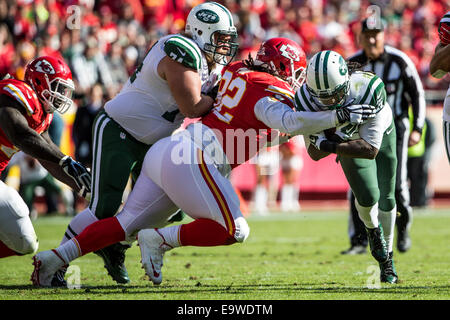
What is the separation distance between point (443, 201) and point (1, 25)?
7.75 m

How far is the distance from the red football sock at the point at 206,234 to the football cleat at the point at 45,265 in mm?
744

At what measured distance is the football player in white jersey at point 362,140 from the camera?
402 cm

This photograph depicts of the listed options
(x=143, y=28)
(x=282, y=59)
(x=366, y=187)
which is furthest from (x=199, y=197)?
(x=143, y=28)

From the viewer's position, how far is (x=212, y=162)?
163 inches

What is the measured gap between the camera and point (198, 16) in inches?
175

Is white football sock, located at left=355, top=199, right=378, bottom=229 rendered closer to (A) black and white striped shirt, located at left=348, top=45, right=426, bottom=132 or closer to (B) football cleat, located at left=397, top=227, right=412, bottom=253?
(A) black and white striped shirt, located at left=348, top=45, right=426, bottom=132

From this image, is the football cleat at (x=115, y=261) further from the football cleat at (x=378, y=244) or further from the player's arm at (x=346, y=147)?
the football cleat at (x=378, y=244)

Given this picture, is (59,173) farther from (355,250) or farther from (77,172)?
(355,250)

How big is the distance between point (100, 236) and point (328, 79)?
1.56 meters

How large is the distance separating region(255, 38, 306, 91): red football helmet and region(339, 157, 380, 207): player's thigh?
62 cm

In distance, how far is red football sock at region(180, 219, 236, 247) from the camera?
411cm

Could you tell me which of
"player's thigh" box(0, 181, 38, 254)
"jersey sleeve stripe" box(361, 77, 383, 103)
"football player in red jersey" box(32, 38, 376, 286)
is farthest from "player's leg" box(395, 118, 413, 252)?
"player's thigh" box(0, 181, 38, 254)

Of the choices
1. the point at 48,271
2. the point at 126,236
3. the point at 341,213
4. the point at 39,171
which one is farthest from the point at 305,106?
the point at 341,213
